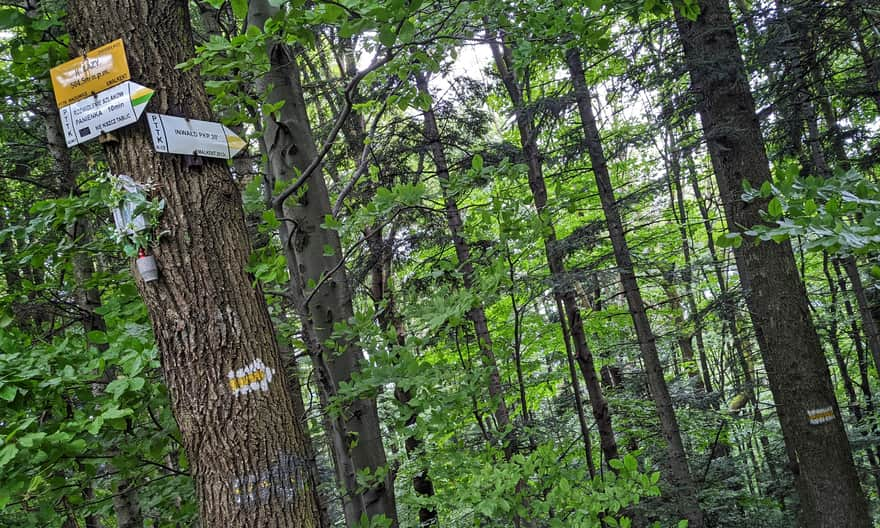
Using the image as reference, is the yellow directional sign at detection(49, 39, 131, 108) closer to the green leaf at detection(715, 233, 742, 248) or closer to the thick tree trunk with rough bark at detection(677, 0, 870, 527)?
the green leaf at detection(715, 233, 742, 248)

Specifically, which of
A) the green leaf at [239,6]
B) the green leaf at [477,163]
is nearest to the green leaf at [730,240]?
the green leaf at [477,163]

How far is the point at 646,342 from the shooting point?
648cm

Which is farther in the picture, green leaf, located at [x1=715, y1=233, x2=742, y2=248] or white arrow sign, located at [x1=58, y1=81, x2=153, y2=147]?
green leaf, located at [x1=715, y1=233, x2=742, y2=248]

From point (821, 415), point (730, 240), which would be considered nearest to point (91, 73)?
point (730, 240)

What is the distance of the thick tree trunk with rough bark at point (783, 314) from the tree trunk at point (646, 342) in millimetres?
1168

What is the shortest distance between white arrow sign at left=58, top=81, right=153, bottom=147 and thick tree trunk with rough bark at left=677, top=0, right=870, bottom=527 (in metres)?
4.92

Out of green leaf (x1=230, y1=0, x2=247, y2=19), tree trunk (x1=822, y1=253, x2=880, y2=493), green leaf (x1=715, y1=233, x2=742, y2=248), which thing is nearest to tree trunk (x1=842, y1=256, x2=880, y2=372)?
tree trunk (x1=822, y1=253, x2=880, y2=493)

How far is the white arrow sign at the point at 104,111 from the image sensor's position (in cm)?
192

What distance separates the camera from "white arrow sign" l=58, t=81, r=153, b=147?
1.92 metres

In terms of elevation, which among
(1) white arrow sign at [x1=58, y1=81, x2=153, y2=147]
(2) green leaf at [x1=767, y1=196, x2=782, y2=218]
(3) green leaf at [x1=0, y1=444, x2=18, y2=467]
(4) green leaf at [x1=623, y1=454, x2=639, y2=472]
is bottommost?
(4) green leaf at [x1=623, y1=454, x2=639, y2=472]

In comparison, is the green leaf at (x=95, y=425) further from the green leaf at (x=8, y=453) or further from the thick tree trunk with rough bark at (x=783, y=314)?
the thick tree trunk with rough bark at (x=783, y=314)

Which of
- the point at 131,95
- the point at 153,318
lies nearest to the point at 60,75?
the point at 131,95

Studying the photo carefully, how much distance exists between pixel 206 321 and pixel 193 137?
665 mm

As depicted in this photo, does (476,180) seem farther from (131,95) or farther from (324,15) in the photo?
(131,95)
